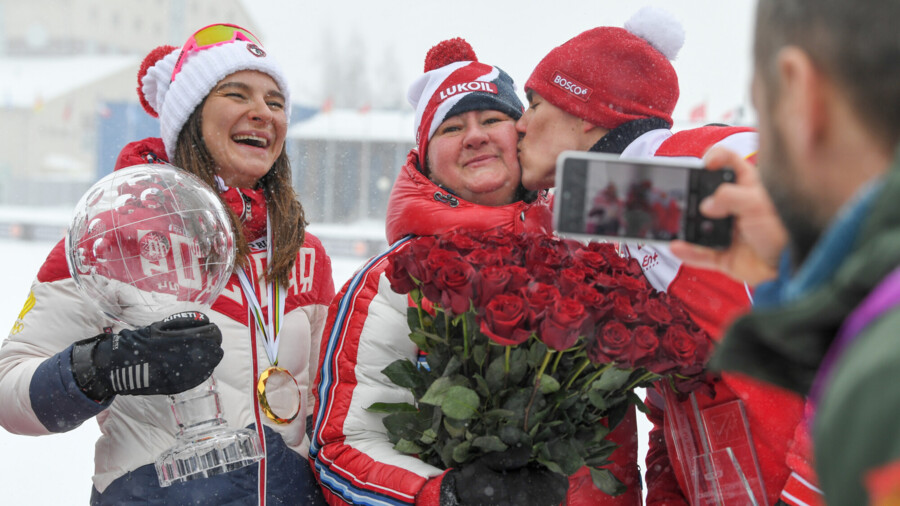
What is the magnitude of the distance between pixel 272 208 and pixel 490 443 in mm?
846

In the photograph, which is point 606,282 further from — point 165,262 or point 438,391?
point 165,262

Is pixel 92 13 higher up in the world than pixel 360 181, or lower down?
higher up

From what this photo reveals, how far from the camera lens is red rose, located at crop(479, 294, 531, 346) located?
3.51ft

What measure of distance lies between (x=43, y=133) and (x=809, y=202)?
17010 millimetres

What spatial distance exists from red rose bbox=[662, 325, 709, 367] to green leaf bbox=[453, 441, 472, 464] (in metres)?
0.37

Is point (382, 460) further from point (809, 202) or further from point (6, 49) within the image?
point (6, 49)

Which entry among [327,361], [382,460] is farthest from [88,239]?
[382,460]

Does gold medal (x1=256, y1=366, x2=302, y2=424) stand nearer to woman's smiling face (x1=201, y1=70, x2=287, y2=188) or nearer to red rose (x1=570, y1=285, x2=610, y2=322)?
woman's smiling face (x1=201, y1=70, x2=287, y2=188)

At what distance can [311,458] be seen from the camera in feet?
5.14

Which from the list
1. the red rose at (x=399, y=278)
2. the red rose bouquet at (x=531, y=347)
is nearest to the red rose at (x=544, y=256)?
the red rose bouquet at (x=531, y=347)

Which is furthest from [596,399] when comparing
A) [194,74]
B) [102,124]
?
[102,124]

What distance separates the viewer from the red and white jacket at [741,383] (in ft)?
3.80

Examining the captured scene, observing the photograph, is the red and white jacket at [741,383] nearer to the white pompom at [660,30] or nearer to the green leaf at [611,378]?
the green leaf at [611,378]

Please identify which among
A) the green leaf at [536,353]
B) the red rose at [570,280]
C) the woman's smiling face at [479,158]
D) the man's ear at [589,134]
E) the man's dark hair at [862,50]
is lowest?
Result: the green leaf at [536,353]
